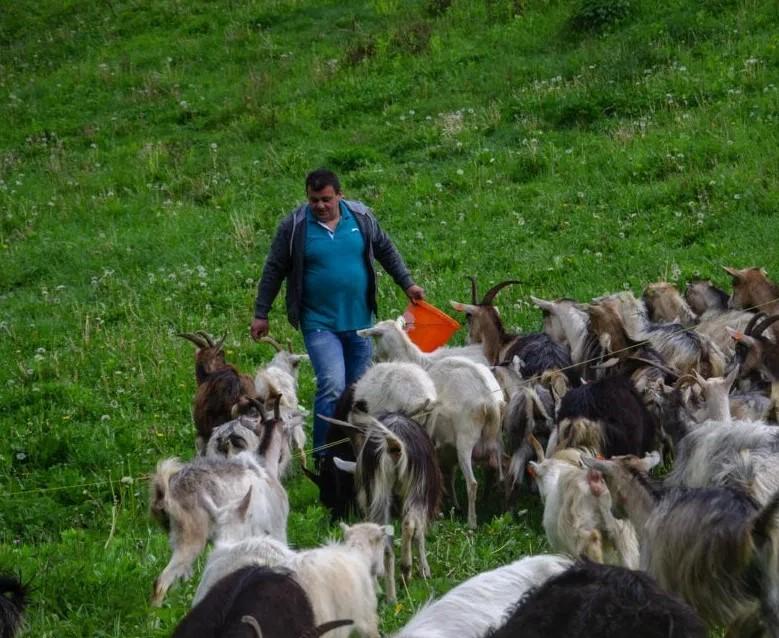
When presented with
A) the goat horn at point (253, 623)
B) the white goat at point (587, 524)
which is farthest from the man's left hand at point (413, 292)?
the goat horn at point (253, 623)

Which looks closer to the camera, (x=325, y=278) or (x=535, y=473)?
(x=535, y=473)

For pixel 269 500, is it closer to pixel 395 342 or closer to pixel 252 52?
pixel 395 342

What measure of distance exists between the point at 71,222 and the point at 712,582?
12.4 m

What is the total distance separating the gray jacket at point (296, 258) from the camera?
30.6 ft

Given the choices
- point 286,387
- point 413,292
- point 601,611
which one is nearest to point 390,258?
point 413,292

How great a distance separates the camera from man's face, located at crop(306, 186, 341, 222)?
916 centimetres

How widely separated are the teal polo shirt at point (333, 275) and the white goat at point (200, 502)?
6.47ft

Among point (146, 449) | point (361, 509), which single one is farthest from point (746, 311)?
point (146, 449)

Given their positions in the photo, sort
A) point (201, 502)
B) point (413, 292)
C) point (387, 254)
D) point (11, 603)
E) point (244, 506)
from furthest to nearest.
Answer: point (413, 292) → point (387, 254) → point (201, 502) → point (244, 506) → point (11, 603)

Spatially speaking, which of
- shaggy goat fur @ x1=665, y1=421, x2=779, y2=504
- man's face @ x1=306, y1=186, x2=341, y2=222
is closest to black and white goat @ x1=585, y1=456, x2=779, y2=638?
shaggy goat fur @ x1=665, y1=421, x2=779, y2=504

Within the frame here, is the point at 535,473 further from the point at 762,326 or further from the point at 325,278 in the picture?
the point at 762,326

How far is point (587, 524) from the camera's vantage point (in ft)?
22.1

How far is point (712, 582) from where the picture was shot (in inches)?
223

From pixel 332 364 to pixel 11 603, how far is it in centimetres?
335
